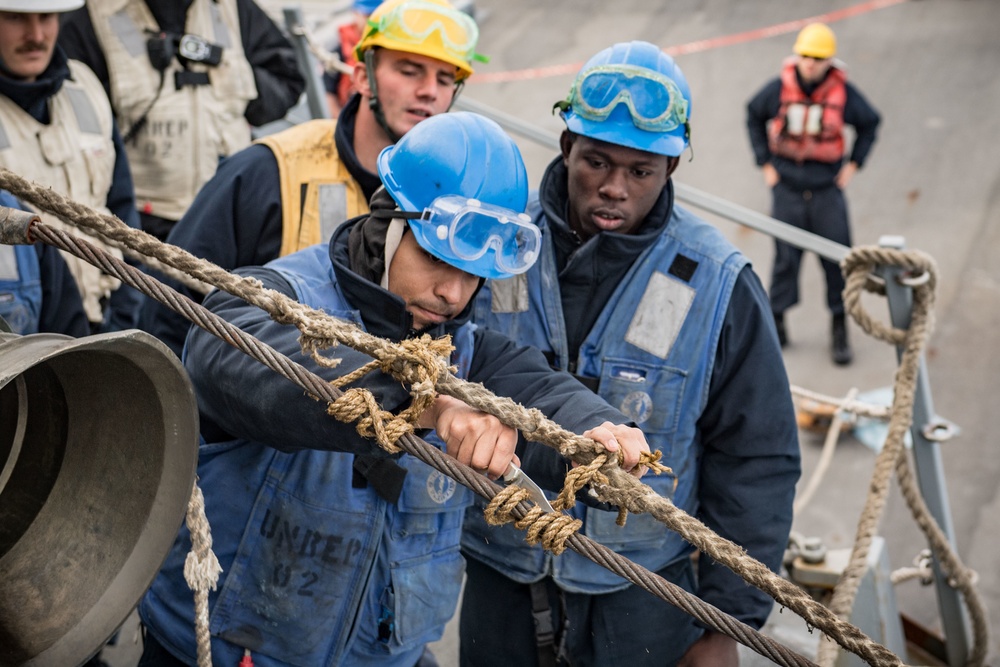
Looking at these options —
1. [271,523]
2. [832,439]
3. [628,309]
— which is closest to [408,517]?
[271,523]

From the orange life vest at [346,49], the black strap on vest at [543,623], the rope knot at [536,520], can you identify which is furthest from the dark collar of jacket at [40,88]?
the orange life vest at [346,49]

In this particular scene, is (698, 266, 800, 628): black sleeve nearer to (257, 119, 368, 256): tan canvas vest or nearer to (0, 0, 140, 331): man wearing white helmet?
(257, 119, 368, 256): tan canvas vest

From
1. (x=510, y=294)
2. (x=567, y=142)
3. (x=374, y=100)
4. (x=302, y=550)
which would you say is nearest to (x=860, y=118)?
(x=567, y=142)

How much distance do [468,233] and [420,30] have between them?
149 centimetres

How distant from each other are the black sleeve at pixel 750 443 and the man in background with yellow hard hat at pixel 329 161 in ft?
4.02

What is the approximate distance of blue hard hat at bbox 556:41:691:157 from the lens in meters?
3.06

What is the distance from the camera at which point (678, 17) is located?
14719 millimetres

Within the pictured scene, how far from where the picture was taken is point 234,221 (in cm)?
334

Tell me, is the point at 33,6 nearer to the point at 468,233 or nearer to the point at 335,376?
the point at 468,233

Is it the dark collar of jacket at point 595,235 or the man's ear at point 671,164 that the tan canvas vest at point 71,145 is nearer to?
the dark collar of jacket at point 595,235

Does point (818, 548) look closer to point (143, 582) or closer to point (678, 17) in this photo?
point (143, 582)

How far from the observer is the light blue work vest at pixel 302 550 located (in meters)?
2.38

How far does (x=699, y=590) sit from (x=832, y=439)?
274cm

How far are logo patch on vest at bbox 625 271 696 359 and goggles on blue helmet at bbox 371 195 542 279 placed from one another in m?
0.81
